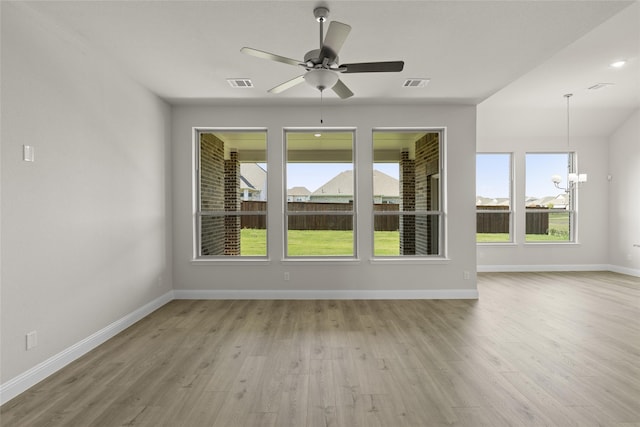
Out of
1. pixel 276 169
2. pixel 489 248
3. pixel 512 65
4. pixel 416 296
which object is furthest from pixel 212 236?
pixel 489 248

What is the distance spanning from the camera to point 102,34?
285cm

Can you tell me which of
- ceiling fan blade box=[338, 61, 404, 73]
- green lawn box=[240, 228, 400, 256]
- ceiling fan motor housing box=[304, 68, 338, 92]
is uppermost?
ceiling fan blade box=[338, 61, 404, 73]

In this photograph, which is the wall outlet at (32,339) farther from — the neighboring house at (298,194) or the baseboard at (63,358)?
the neighboring house at (298,194)

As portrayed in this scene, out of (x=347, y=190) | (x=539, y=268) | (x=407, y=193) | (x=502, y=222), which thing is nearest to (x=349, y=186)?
(x=347, y=190)

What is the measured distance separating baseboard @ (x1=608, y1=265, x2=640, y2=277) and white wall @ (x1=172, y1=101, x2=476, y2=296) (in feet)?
13.6

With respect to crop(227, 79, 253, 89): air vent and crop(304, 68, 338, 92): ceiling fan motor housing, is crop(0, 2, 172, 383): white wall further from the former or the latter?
crop(304, 68, 338, 92): ceiling fan motor housing

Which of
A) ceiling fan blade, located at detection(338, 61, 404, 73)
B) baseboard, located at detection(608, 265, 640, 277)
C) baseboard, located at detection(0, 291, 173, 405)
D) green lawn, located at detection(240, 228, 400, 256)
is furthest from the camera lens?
baseboard, located at detection(608, 265, 640, 277)

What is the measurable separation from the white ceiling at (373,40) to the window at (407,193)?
786 mm

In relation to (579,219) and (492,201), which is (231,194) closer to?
(492,201)

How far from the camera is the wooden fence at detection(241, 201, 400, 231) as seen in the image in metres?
5.00

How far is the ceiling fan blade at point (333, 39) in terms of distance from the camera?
6.92 ft

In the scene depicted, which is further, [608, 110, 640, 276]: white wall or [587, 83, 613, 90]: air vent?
[608, 110, 640, 276]: white wall

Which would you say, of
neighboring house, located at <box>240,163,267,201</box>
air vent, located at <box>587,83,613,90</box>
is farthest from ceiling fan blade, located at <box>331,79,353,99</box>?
air vent, located at <box>587,83,613,90</box>

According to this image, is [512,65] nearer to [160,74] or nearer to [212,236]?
[160,74]
